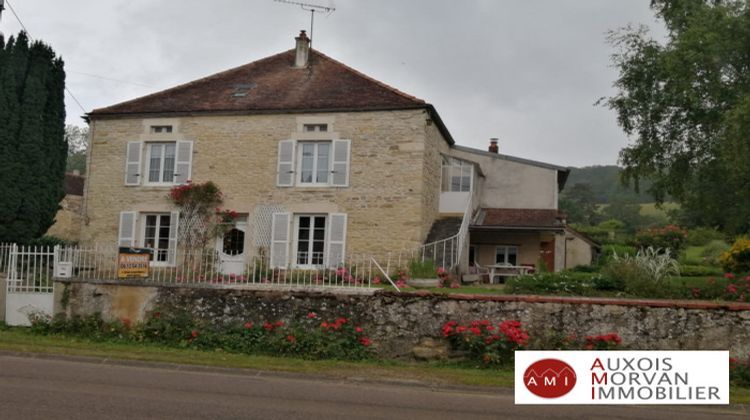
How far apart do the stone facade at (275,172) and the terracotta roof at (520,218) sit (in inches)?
87.3

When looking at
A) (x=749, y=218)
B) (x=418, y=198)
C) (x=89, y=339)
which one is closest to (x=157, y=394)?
(x=89, y=339)

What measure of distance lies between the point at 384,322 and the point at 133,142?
1288cm

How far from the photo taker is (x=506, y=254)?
22062 mm

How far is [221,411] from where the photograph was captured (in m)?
6.67

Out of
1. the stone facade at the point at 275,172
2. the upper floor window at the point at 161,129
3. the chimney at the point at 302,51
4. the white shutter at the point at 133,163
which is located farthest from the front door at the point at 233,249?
the chimney at the point at 302,51

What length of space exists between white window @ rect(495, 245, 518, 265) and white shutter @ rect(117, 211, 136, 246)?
11912mm

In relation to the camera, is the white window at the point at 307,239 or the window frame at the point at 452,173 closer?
the white window at the point at 307,239

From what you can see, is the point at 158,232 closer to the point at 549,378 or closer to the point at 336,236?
the point at 336,236

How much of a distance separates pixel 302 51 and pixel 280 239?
6796 millimetres

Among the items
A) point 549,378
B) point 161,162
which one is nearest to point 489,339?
point 549,378

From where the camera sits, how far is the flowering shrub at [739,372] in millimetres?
9227

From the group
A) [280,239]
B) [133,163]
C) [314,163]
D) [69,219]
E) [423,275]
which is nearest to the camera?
[423,275]

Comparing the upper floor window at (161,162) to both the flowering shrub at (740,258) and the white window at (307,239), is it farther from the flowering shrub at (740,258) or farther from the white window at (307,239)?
the flowering shrub at (740,258)

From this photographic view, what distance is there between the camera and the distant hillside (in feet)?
276
